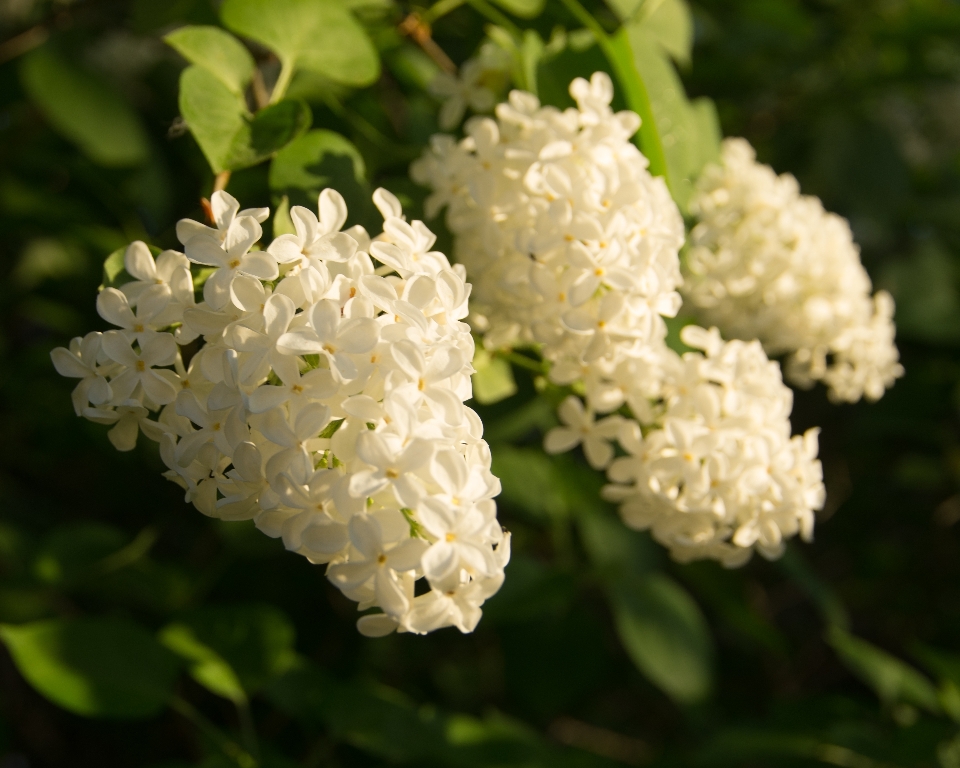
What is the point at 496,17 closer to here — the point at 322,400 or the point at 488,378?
the point at 488,378

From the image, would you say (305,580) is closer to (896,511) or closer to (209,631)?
(209,631)

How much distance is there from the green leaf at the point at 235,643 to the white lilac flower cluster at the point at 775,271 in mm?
629

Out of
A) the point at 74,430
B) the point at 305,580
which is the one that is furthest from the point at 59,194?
the point at 305,580

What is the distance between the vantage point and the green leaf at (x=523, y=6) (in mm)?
889

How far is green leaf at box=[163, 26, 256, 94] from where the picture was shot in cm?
69

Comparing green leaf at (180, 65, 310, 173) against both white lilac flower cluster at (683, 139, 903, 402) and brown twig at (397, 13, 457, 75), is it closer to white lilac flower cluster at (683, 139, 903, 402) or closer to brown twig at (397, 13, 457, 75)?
brown twig at (397, 13, 457, 75)

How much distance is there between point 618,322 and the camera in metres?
0.68

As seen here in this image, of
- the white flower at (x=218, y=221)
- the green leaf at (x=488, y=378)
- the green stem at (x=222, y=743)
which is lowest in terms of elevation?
the green stem at (x=222, y=743)

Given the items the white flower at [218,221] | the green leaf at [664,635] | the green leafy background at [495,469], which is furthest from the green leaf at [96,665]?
the green leaf at [664,635]

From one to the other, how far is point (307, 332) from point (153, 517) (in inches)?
46.5

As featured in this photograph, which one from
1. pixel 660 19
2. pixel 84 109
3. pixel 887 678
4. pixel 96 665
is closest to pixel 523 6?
pixel 660 19

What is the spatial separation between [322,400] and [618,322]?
0.28 m

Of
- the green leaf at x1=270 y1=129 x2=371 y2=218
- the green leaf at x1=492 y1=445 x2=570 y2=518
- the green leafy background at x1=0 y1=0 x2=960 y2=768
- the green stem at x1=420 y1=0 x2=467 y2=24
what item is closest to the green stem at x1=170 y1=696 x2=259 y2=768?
the green leafy background at x1=0 y1=0 x2=960 y2=768

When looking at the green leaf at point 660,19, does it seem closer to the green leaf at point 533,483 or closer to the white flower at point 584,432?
the white flower at point 584,432
